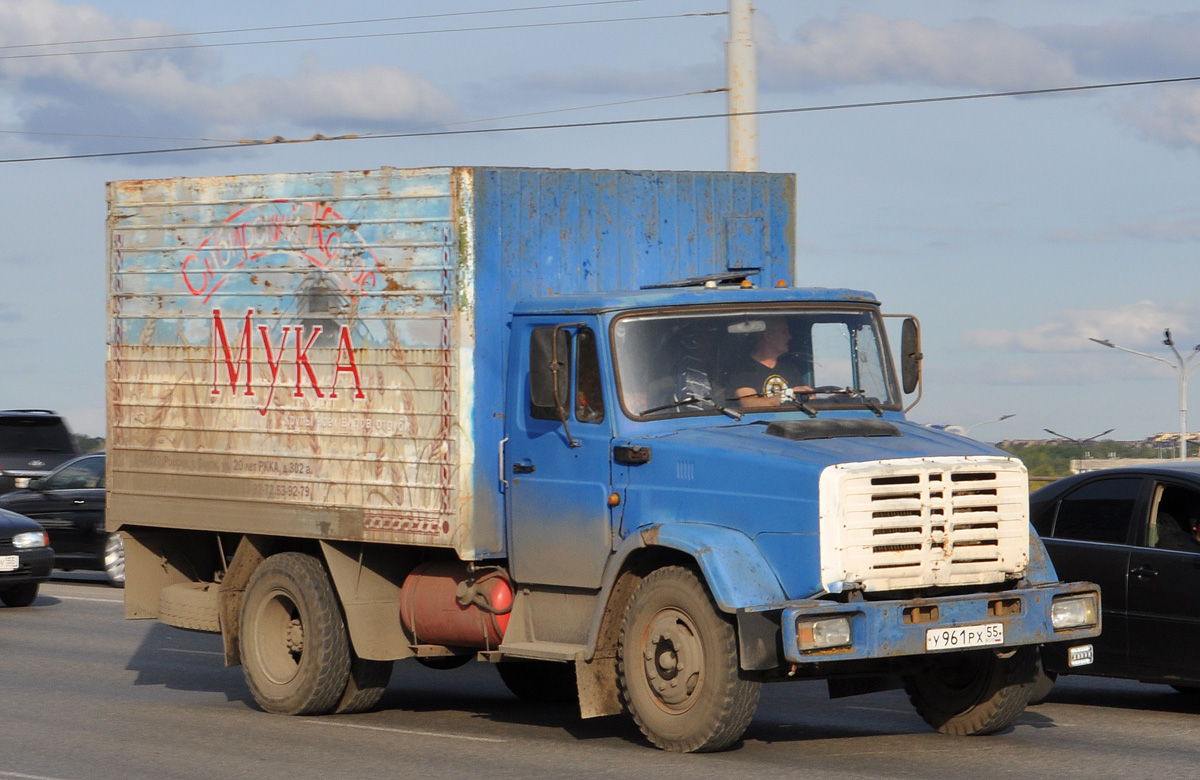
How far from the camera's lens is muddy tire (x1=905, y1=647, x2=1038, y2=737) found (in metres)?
9.67

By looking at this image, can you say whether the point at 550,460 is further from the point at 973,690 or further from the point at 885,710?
the point at 885,710

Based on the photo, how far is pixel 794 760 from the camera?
9.22 m

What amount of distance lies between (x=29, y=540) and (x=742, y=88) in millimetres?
8803

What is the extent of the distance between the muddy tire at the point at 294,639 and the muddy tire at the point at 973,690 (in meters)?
3.64

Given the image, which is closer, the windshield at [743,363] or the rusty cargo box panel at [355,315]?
the windshield at [743,363]

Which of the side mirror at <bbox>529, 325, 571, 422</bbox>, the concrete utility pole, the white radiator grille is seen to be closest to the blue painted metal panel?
the white radiator grille

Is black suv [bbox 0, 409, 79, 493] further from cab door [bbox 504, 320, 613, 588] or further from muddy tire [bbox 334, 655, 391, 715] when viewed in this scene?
cab door [bbox 504, 320, 613, 588]

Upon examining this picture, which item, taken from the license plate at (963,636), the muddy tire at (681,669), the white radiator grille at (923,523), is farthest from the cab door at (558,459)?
the license plate at (963,636)

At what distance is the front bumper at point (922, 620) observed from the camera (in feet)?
28.0

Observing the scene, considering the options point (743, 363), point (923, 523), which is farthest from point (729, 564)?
point (743, 363)

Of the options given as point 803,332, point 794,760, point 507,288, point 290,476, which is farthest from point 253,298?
point 794,760

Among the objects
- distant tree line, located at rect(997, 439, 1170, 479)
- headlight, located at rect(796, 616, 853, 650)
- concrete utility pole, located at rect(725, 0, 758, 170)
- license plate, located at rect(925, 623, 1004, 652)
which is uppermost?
concrete utility pole, located at rect(725, 0, 758, 170)

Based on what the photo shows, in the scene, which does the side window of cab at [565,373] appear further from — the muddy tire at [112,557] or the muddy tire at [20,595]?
the muddy tire at [112,557]

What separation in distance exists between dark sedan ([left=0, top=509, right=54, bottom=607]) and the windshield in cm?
1088
